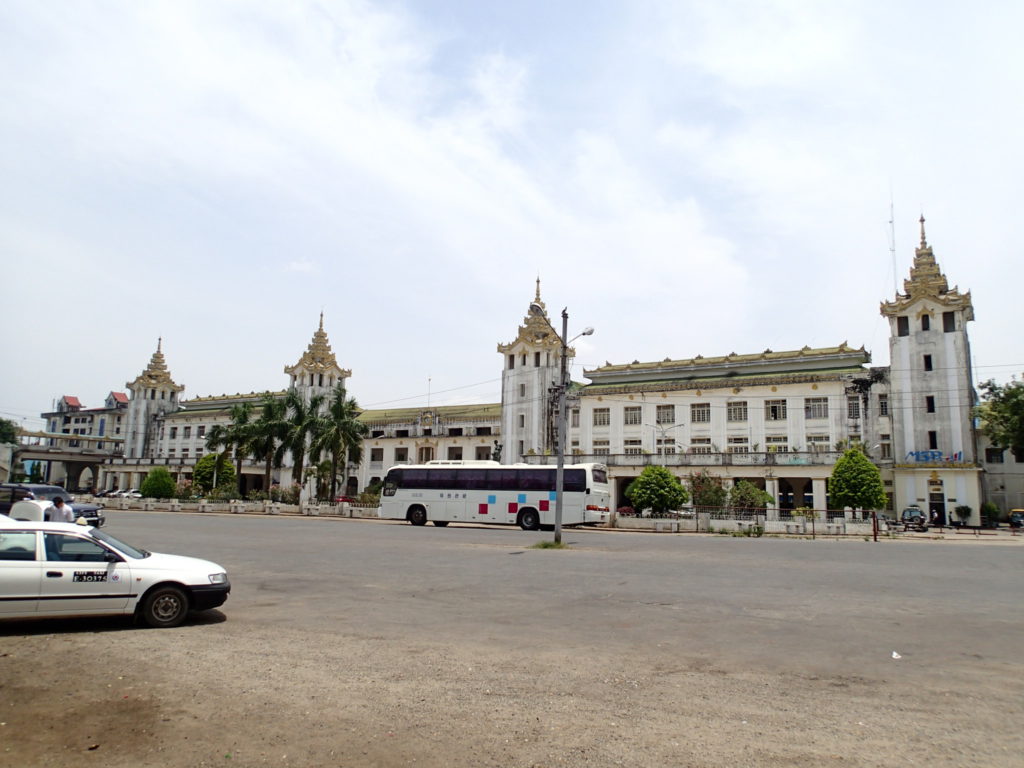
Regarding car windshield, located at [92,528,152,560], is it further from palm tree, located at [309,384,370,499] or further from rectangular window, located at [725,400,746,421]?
rectangular window, located at [725,400,746,421]

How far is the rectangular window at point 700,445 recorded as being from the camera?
5559cm

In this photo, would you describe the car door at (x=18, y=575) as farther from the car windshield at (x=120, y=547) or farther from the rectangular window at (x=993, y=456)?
the rectangular window at (x=993, y=456)

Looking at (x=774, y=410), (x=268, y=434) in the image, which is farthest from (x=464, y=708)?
(x=774, y=410)

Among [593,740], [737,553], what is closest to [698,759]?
[593,740]

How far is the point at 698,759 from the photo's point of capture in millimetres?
5004

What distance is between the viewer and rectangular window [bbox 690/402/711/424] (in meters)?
56.1

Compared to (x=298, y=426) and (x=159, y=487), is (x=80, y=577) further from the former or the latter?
(x=159, y=487)

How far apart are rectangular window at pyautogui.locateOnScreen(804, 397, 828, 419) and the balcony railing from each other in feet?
9.57

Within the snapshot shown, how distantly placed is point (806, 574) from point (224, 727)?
14201 millimetres

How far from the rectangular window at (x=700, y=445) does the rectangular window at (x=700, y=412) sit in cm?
134

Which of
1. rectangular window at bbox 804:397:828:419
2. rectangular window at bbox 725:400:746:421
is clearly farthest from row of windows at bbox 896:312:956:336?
rectangular window at bbox 725:400:746:421

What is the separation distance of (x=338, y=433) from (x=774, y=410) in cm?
3213

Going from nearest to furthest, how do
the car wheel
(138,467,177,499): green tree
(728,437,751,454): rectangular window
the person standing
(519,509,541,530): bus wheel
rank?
the car wheel, the person standing, (519,509,541,530): bus wheel, (728,437,751,454): rectangular window, (138,467,177,499): green tree

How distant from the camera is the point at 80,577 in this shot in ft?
28.2
